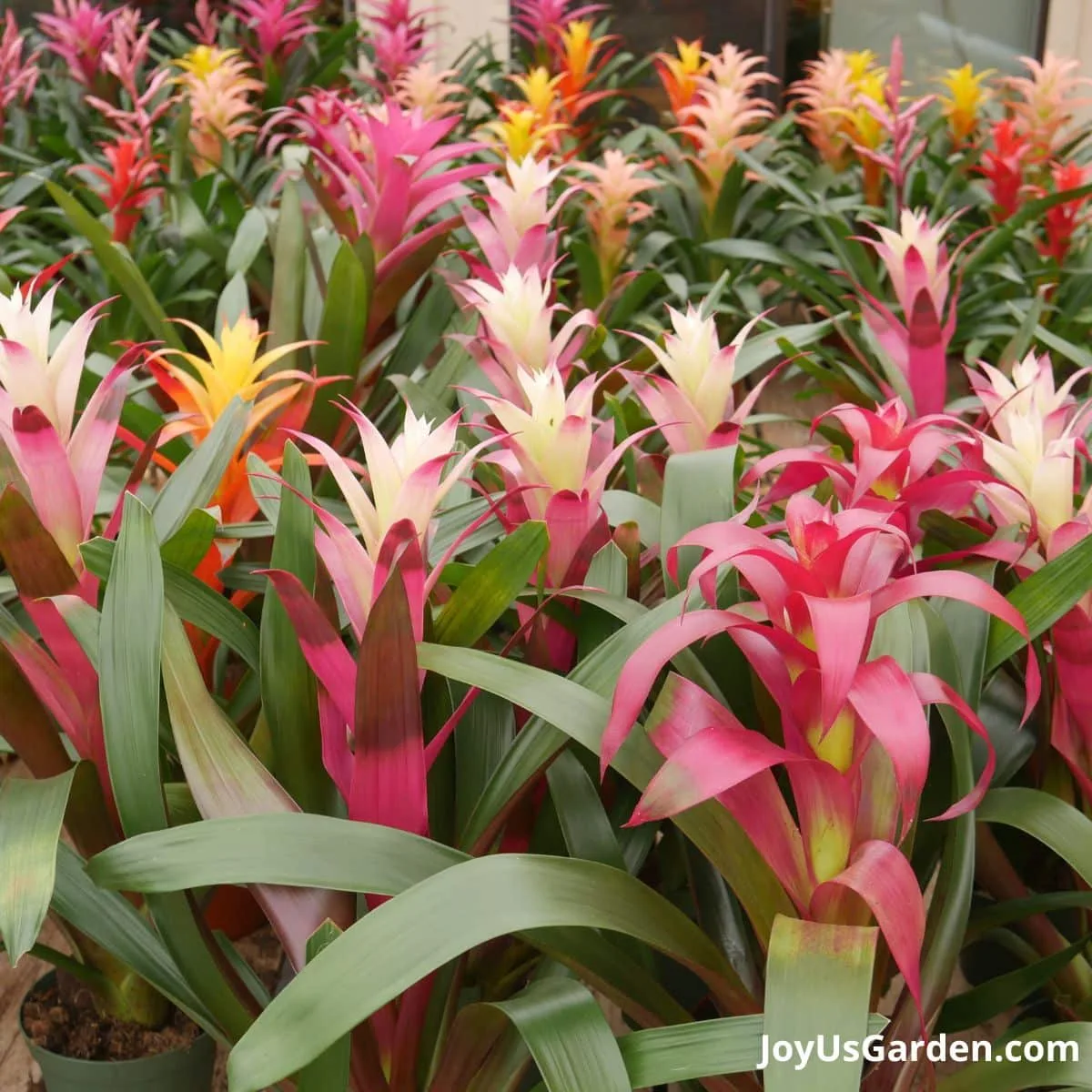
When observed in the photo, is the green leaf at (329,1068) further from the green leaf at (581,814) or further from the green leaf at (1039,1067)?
the green leaf at (1039,1067)

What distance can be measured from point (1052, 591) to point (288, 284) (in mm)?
1086

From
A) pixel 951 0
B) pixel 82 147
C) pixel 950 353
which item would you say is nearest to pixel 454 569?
pixel 950 353

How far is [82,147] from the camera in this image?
2.88 meters

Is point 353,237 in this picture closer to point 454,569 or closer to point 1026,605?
point 454,569

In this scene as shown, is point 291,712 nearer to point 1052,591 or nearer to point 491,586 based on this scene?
point 491,586

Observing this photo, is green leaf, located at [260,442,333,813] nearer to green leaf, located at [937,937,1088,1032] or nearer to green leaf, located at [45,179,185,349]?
green leaf, located at [937,937,1088,1032]

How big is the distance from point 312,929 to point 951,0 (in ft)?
13.2

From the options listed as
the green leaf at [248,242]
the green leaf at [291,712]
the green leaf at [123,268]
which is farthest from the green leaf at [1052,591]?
the green leaf at [248,242]

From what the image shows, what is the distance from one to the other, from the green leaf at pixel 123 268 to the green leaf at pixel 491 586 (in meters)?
0.80

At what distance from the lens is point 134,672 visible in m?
0.71

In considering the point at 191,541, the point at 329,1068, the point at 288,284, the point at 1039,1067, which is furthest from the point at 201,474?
the point at 1039,1067

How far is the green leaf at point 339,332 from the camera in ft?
4.33

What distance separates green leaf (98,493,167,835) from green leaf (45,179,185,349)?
74cm

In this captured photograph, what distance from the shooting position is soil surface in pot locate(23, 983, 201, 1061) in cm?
87
